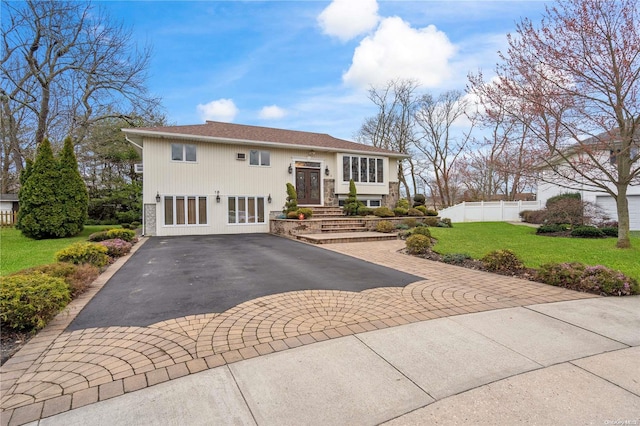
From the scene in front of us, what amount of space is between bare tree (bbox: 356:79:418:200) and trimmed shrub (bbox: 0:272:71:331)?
27.3 metres

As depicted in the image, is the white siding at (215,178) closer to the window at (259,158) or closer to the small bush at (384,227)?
the window at (259,158)

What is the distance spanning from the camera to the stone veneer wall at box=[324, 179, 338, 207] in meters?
17.3

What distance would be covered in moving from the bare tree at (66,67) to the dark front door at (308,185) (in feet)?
31.7

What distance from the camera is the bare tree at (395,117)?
28.5m

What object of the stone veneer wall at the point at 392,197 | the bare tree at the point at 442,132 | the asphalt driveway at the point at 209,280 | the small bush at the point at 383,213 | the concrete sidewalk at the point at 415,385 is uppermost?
the bare tree at the point at 442,132

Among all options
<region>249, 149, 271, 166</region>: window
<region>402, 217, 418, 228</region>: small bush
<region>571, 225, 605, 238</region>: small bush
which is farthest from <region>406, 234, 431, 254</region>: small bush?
<region>249, 149, 271, 166</region>: window

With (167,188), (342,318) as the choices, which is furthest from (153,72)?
(342,318)

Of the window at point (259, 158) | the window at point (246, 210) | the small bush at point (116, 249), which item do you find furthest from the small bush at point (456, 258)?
the window at point (259, 158)

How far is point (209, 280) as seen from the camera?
18.4ft

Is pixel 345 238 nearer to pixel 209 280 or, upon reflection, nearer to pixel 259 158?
pixel 209 280

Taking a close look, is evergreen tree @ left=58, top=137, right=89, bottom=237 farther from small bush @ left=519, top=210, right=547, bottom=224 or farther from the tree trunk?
small bush @ left=519, top=210, right=547, bottom=224

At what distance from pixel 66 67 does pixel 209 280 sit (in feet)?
57.7

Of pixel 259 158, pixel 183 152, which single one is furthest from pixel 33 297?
pixel 259 158

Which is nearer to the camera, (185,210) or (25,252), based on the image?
(25,252)
